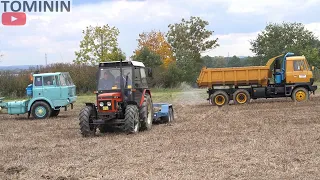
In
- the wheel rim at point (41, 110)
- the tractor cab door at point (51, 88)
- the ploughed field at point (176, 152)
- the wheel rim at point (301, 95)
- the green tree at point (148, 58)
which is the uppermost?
the green tree at point (148, 58)

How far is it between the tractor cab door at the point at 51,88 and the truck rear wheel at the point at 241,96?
875 centimetres

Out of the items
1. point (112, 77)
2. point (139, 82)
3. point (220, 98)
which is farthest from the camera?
point (220, 98)

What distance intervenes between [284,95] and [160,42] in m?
37.7

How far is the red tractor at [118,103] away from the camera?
12852 mm

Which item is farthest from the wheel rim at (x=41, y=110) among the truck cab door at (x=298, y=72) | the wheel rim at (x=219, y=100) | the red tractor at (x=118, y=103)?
the truck cab door at (x=298, y=72)

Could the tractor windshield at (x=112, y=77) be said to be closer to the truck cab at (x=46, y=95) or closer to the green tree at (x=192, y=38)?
the truck cab at (x=46, y=95)

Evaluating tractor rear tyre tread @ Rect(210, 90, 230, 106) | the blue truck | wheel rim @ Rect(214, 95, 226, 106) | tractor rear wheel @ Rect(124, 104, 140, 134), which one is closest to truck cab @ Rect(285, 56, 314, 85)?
tractor rear tyre tread @ Rect(210, 90, 230, 106)

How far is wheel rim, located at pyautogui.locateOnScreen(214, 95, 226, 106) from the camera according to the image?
23.5m

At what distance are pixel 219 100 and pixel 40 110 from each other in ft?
28.9

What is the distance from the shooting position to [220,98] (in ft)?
77.5

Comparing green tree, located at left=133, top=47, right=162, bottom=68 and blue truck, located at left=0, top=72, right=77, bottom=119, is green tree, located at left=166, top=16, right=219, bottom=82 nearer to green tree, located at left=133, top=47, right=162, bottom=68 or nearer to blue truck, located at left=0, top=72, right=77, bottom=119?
green tree, located at left=133, top=47, right=162, bottom=68

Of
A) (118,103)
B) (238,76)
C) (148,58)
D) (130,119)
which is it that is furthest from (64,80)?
(148,58)

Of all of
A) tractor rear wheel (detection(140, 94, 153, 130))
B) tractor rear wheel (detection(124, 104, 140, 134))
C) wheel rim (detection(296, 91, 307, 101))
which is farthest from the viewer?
wheel rim (detection(296, 91, 307, 101))

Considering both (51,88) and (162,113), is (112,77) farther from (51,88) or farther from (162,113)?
(51,88)
